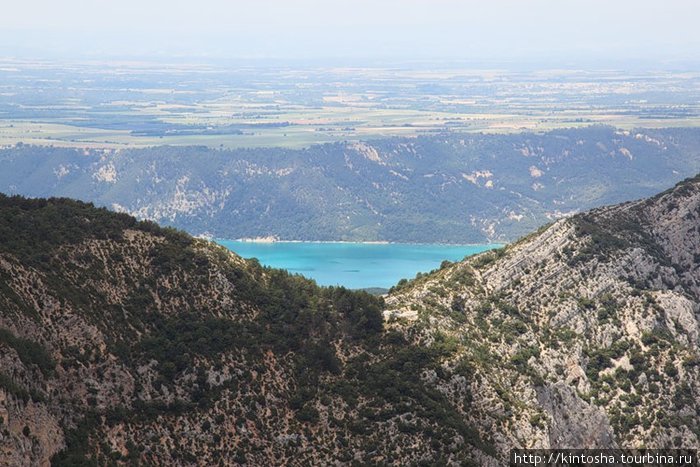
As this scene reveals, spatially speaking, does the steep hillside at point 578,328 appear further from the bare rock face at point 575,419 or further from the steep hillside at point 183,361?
the steep hillside at point 183,361

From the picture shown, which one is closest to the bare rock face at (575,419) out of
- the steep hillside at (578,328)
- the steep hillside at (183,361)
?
the steep hillside at (578,328)

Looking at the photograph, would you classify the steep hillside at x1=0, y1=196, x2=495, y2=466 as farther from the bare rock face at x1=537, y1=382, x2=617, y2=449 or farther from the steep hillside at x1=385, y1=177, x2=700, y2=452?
the bare rock face at x1=537, y1=382, x2=617, y2=449

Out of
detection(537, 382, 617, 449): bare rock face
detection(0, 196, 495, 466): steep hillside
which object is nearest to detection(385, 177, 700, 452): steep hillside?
detection(537, 382, 617, 449): bare rock face

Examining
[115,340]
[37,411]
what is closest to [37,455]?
[37,411]

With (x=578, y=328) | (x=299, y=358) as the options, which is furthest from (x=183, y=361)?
(x=578, y=328)

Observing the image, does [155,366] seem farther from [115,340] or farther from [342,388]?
[342,388]

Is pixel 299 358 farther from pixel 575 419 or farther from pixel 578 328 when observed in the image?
pixel 578 328
